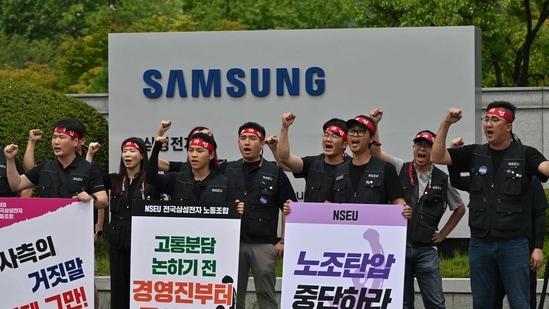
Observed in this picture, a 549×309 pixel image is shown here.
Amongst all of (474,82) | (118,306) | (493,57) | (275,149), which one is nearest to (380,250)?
(275,149)

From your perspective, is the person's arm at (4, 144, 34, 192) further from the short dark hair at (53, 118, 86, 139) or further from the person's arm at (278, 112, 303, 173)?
the person's arm at (278, 112, 303, 173)

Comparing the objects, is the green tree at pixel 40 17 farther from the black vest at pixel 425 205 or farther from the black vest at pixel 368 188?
the black vest at pixel 368 188

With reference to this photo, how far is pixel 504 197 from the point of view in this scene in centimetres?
1009

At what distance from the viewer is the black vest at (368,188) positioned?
10.5 m

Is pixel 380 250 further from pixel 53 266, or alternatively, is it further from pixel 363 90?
pixel 363 90

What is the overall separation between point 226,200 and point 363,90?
4.80 m

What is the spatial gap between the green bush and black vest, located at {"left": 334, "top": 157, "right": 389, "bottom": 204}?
5.55 meters

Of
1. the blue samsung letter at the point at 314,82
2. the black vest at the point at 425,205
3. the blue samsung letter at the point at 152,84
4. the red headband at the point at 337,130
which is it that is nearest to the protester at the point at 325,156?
the red headband at the point at 337,130

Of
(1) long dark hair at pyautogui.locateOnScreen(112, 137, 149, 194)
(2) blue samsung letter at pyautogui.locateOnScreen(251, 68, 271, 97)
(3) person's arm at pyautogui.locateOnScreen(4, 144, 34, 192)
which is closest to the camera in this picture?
(1) long dark hair at pyautogui.locateOnScreen(112, 137, 149, 194)

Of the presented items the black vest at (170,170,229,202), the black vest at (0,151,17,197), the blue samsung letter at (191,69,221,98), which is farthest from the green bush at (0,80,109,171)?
the black vest at (170,170,229,202)

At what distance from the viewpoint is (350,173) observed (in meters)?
10.7

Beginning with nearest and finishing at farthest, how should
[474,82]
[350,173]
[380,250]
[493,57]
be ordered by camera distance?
[380,250] → [350,173] → [474,82] → [493,57]

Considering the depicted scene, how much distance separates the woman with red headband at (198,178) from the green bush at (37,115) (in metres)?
4.36

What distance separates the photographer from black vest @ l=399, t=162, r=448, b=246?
36.1 ft
